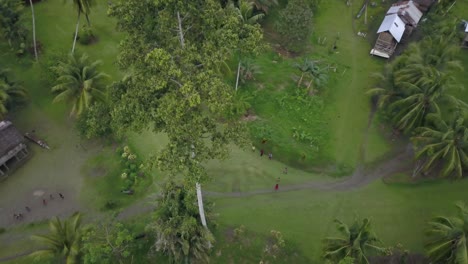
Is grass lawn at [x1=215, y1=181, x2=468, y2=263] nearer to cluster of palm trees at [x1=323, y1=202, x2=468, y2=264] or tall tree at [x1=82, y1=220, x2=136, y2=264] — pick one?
cluster of palm trees at [x1=323, y1=202, x2=468, y2=264]

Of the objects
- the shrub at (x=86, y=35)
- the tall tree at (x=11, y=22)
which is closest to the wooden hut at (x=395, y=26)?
the shrub at (x=86, y=35)

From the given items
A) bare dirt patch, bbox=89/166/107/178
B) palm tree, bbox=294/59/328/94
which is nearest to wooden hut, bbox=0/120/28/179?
bare dirt patch, bbox=89/166/107/178

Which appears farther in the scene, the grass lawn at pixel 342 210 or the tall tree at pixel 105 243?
the grass lawn at pixel 342 210

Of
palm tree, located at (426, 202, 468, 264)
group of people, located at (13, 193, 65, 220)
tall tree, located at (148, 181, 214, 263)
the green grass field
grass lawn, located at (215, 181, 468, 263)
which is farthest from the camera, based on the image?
the green grass field

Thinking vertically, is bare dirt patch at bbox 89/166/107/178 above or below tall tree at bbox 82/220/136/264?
below

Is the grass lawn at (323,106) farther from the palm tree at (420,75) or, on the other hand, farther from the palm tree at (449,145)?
the palm tree at (449,145)

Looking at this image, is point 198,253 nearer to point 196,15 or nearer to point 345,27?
point 196,15

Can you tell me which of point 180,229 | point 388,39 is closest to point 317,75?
point 388,39

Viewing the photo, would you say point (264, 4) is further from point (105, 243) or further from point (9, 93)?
point (105, 243)
